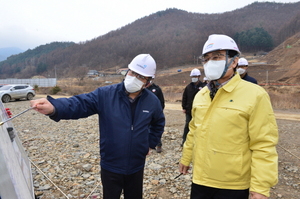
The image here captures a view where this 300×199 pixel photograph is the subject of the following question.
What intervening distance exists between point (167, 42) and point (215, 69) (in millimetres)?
114930

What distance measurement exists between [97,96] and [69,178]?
2853 millimetres

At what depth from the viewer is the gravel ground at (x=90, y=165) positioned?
13.0ft

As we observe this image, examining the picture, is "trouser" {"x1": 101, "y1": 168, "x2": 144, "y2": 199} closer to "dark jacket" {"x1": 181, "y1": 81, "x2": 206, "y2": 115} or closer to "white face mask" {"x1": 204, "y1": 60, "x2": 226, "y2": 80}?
"white face mask" {"x1": 204, "y1": 60, "x2": 226, "y2": 80}

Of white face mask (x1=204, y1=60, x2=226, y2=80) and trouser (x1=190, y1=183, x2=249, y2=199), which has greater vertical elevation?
white face mask (x1=204, y1=60, x2=226, y2=80)

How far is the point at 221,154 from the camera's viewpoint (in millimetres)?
1943

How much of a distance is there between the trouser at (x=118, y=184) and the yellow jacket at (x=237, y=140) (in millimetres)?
680

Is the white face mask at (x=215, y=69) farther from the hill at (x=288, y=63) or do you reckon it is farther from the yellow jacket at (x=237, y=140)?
the hill at (x=288, y=63)

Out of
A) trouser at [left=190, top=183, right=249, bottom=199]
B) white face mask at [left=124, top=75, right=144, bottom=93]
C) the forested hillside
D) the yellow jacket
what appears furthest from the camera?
the forested hillside

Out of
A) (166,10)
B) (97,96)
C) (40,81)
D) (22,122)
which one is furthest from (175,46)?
(97,96)

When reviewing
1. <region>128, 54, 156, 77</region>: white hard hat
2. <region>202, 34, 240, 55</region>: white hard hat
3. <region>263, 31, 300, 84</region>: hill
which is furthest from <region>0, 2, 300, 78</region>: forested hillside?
<region>202, 34, 240, 55</region>: white hard hat

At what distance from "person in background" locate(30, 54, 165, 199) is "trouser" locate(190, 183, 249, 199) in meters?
0.65

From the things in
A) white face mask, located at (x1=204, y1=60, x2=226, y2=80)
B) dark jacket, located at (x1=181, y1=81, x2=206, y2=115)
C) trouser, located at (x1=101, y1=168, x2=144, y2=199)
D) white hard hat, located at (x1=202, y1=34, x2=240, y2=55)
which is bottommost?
trouser, located at (x1=101, y1=168, x2=144, y2=199)

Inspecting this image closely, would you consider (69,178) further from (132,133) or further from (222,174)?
(222,174)

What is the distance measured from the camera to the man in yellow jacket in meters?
1.77
